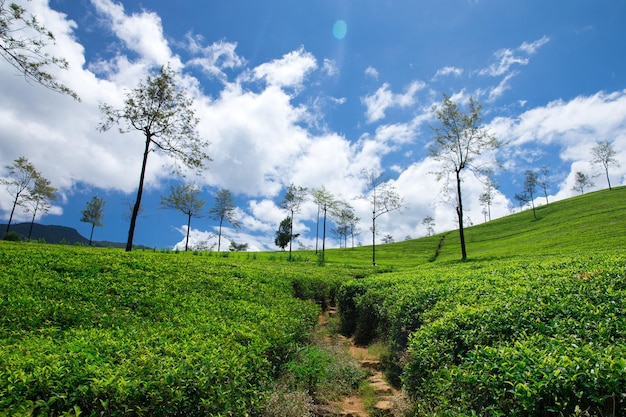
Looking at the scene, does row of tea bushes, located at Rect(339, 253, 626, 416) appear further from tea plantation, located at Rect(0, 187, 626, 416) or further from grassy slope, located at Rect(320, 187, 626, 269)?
grassy slope, located at Rect(320, 187, 626, 269)

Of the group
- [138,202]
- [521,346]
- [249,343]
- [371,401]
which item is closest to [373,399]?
[371,401]

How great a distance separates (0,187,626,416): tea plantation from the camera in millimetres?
3375

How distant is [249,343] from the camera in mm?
5520

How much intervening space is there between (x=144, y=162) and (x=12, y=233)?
23.0m

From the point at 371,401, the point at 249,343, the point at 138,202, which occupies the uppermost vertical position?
the point at 138,202

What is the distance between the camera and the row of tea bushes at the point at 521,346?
3.17m

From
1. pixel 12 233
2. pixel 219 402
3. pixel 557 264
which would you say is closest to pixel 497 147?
pixel 557 264

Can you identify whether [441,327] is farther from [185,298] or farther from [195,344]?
[185,298]

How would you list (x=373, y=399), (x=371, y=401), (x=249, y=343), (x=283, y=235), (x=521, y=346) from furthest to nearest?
(x=283, y=235), (x=373, y=399), (x=371, y=401), (x=249, y=343), (x=521, y=346)

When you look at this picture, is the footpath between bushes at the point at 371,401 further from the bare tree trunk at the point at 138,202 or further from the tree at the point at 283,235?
the tree at the point at 283,235

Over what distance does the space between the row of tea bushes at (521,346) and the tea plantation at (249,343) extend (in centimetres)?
2

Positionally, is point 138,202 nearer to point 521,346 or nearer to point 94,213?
point 521,346

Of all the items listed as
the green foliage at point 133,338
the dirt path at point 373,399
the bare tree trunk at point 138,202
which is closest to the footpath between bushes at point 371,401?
the dirt path at point 373,399

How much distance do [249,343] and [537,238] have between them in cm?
4823
